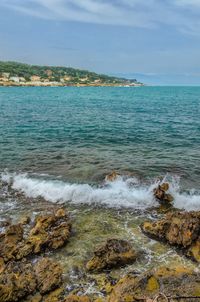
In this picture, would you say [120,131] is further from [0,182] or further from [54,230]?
[54,230]

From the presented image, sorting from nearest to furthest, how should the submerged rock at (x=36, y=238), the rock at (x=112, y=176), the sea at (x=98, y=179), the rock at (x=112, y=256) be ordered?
the rock at (x=112, y=256) → the submerged rock at (x=36, y=238) → the sea at (x=98, y=179) → the rock at (x=112, y=176)

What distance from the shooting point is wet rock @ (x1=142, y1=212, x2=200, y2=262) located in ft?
52.3

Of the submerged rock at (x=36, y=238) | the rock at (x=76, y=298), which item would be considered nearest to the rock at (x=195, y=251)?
the rock at (x=76, y=298)

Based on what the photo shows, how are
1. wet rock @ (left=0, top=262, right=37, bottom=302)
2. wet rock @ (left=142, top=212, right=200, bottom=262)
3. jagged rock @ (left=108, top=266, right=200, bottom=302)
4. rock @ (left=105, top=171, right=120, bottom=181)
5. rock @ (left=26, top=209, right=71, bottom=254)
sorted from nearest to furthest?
jagged rock @ (left=108, top=266, right=200, bottom=302) → wet rock @ (left=0, top=262, right=37, bottom=302) → wet rock @ (left=142, top=212, right=200, bottom=262) → rock @ (left=26, top=209, right=71, bottom=254) → rock @ (left=105, top=171, right=120, bottom=181)

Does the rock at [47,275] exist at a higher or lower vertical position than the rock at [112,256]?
lower

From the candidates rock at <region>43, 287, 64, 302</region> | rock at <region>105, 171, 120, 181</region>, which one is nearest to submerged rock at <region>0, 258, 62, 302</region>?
rock at <region>43, 287, 64, 302</region>

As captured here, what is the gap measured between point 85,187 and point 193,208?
285 inches

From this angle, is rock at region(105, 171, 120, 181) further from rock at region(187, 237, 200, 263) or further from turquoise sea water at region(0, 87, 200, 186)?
rock at region(187, 237, 200, 263)

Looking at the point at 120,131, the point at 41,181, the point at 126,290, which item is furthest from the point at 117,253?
the point at 120,131

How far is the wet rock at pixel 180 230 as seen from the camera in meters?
15.9

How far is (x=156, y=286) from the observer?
11734 millimetres

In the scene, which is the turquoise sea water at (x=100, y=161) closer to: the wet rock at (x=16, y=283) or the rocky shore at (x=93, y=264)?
the rocky shore at (x=93, y=264)

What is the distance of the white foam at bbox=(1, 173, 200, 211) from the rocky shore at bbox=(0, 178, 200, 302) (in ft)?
9.48

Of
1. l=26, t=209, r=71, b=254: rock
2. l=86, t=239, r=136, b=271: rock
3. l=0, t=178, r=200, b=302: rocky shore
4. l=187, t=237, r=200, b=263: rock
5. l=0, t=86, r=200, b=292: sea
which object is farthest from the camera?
l=0, t=86, r=200, b=292: sea
